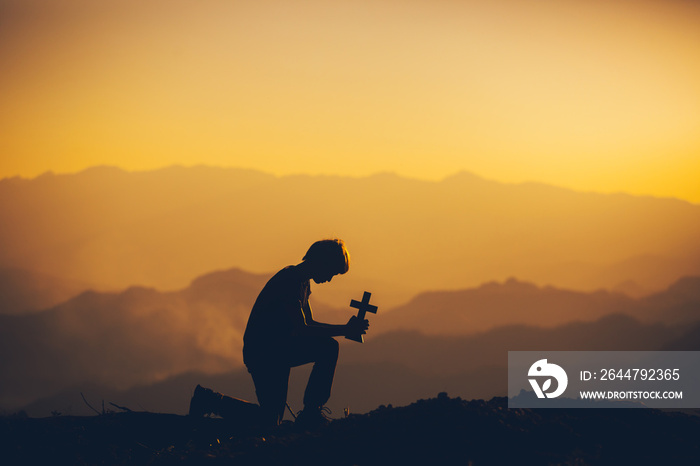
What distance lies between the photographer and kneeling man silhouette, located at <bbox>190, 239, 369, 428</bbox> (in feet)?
27.7

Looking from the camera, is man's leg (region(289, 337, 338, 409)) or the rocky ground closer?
the rocky ground

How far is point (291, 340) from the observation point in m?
8.45

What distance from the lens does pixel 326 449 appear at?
7602 millimetres

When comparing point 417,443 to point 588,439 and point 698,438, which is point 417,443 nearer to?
point 588,439

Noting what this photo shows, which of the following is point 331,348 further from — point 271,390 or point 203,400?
point 203,400

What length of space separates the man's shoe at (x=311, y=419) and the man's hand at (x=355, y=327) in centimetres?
99

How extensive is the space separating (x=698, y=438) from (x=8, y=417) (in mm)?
9259

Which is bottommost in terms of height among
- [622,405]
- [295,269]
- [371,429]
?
[371,429]

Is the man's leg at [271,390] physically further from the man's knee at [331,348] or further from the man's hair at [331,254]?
the man's hair at [331,254]

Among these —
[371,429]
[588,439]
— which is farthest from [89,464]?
[588,439]

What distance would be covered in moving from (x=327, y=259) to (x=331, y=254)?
0.24 ft

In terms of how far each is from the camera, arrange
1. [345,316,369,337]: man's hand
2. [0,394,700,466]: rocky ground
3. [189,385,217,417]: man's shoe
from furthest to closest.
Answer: [189,385,217,417]: man's shoe
[345,316,369,337]: man's hand
[0,394,700,466]: rocky ground

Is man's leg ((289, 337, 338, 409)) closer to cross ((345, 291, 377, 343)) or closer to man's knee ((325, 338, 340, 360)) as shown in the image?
man's knee ((325, 338, 340, 360))

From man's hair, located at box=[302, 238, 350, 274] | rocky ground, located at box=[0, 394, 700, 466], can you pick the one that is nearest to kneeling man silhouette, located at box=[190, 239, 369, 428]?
man's hair, located at box=[302, 238, 350, 274]
